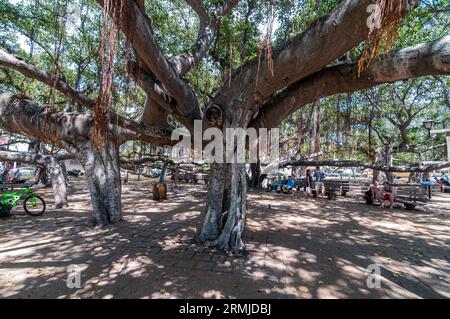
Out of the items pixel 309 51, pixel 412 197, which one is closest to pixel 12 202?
pixel 309 51

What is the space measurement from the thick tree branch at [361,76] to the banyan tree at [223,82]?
1 cm

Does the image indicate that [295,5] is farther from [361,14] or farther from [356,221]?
[356,221]

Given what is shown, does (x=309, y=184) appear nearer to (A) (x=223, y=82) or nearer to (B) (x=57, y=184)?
(A) (x=223, y=82)

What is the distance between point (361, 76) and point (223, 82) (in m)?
2.40

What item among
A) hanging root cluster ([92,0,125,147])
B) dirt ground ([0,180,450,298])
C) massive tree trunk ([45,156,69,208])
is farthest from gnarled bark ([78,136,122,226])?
hanging root cluster ([92,0,125,147])

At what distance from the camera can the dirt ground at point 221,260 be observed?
2596 mm

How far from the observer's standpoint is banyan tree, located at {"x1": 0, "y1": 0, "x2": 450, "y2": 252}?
2.36 metres

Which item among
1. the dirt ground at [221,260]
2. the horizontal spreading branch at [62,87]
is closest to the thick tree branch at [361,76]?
the horizontal spreading branch at [62,87]

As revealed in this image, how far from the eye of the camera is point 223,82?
15.0 feet

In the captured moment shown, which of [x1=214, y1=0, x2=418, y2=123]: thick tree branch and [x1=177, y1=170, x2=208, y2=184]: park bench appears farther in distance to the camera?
[x1=177, y1=170, x2=208, y2=184]: park bench

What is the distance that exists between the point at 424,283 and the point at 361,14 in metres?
3.28

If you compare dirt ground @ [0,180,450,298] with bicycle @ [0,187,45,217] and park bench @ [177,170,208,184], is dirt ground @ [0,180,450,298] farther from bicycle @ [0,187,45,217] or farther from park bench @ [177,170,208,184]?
park bench @ [177,170,208,184]

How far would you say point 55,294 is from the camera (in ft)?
8.09

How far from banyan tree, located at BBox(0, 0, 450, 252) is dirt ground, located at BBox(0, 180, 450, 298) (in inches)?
27.6
